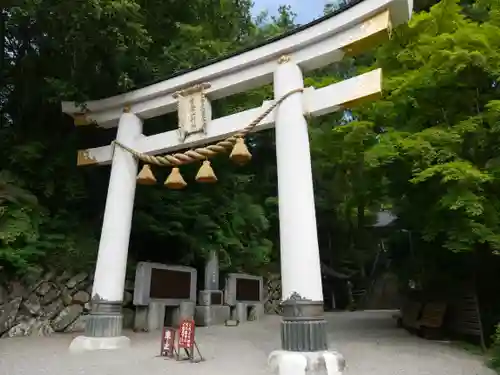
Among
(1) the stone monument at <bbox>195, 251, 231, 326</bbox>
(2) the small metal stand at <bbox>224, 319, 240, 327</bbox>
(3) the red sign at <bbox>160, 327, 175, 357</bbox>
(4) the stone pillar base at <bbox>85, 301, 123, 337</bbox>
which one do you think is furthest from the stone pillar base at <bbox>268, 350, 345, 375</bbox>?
(2) the small metal stand at <bbox>224, 319, 240, 327</bbox>

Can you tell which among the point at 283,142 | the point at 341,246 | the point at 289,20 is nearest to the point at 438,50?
the point at 283,142

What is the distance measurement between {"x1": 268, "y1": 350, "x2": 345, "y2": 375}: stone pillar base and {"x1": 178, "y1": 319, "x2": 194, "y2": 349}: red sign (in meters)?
1.30

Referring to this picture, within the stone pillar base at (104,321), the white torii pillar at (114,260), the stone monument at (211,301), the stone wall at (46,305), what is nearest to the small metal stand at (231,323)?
the stone monument at (211,301)

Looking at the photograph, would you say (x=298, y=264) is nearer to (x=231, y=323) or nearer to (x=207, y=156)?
(x=207, y=156)

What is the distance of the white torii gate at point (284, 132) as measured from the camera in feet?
18.8

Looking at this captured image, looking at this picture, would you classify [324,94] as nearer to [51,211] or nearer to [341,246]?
[51,211]

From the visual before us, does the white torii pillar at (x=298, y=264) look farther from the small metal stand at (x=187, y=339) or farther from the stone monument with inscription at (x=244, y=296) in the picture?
the stone monument with inscription at (x=244, y=296)

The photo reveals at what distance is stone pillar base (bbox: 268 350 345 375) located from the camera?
5.28 meters

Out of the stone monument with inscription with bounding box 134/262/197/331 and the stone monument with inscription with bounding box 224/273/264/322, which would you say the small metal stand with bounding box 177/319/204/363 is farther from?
the stone monument with inscription with bounding box 224/273/264/322

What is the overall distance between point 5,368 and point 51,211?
4550 mm

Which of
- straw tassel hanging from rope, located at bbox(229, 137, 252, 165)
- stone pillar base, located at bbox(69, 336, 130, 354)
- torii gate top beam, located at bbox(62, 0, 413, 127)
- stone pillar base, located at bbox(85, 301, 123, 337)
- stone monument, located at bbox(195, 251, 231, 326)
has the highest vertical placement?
torii gate top beam, located at bbox(62, 0, 413, 127)

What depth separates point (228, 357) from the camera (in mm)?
6543

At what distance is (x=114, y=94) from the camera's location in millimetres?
9219

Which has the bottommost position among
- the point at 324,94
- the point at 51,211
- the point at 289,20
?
the point at 51,211
